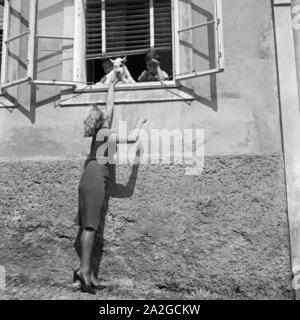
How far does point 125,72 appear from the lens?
6.81 meters

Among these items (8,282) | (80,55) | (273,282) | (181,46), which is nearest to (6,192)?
(8,282)

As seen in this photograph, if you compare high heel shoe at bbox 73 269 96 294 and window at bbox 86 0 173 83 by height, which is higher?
window at bbox 86 0 173 83

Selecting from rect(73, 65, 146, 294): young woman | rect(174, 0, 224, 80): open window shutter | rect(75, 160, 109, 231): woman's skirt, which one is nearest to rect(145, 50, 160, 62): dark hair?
rect(174, 0, 224, 80): open window shutter

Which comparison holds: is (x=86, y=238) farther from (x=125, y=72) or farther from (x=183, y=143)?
(x=125, y=72)

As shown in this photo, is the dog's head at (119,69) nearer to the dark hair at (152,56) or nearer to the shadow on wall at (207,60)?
the dark hair at (152,56)

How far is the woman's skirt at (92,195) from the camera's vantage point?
5906 mm

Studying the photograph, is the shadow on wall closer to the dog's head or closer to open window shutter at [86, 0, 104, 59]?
the dog's head

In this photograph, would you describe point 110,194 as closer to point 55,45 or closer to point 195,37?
point 55,45

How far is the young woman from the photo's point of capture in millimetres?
5793

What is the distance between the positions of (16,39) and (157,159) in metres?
2.29

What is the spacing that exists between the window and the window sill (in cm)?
58

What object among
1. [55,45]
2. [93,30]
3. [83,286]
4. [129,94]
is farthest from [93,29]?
[83,286]

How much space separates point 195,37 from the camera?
6672mm

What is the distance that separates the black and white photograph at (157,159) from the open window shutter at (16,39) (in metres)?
0.02
